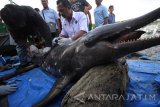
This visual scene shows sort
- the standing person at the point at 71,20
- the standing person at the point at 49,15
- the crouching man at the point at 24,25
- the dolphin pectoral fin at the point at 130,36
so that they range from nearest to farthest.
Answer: the dolphin pectoral fin at the point at 130,36, the crouching man at the point at 24,25, the standing person at the point at 71,20, the standing person at the point at 49,15

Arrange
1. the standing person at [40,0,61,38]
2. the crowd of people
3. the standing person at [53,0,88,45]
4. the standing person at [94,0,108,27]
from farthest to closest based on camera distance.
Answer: the standing person at [94,0,108,27] → the standing person at [40,0,61,38] → the standing person at [53,0,88,45] → the crowd of people

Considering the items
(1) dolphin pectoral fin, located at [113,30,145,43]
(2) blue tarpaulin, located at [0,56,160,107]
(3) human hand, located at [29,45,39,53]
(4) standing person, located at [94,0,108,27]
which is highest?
(1) dolphin pectoral fin, located at [113,30,145,43]

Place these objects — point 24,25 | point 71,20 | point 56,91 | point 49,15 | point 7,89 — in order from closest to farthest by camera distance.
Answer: point 56,91 → point 7,89 → point 24,25 → point 71,20 → point 49,15

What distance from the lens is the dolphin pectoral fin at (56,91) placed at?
2.85 meters

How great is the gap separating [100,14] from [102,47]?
4.18 metres

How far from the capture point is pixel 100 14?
22.6ft

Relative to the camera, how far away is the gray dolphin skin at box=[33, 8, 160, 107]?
2611 mm

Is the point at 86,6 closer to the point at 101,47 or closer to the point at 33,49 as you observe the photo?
the point at 33,49

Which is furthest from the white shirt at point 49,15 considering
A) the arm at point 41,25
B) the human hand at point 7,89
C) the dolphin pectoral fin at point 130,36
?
the dolphin pectoral fin at point 130,36

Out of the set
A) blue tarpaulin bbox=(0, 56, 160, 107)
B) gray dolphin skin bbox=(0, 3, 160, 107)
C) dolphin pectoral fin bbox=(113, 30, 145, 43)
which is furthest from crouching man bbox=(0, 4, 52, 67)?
dolphin pectoral fin bbox=(113, 30, 145, 43)

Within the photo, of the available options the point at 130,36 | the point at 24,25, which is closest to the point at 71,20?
the point at 24,25

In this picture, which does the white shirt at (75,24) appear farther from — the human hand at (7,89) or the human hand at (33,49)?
the human hand at (7,89)

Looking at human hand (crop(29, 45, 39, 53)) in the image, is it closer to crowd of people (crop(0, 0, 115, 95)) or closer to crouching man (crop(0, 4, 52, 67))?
crowd of people (crop(0, 0, 115, 95))

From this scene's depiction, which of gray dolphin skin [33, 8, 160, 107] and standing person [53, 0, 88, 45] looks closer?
gray dolphin skin [33, 8, 160, 107]
